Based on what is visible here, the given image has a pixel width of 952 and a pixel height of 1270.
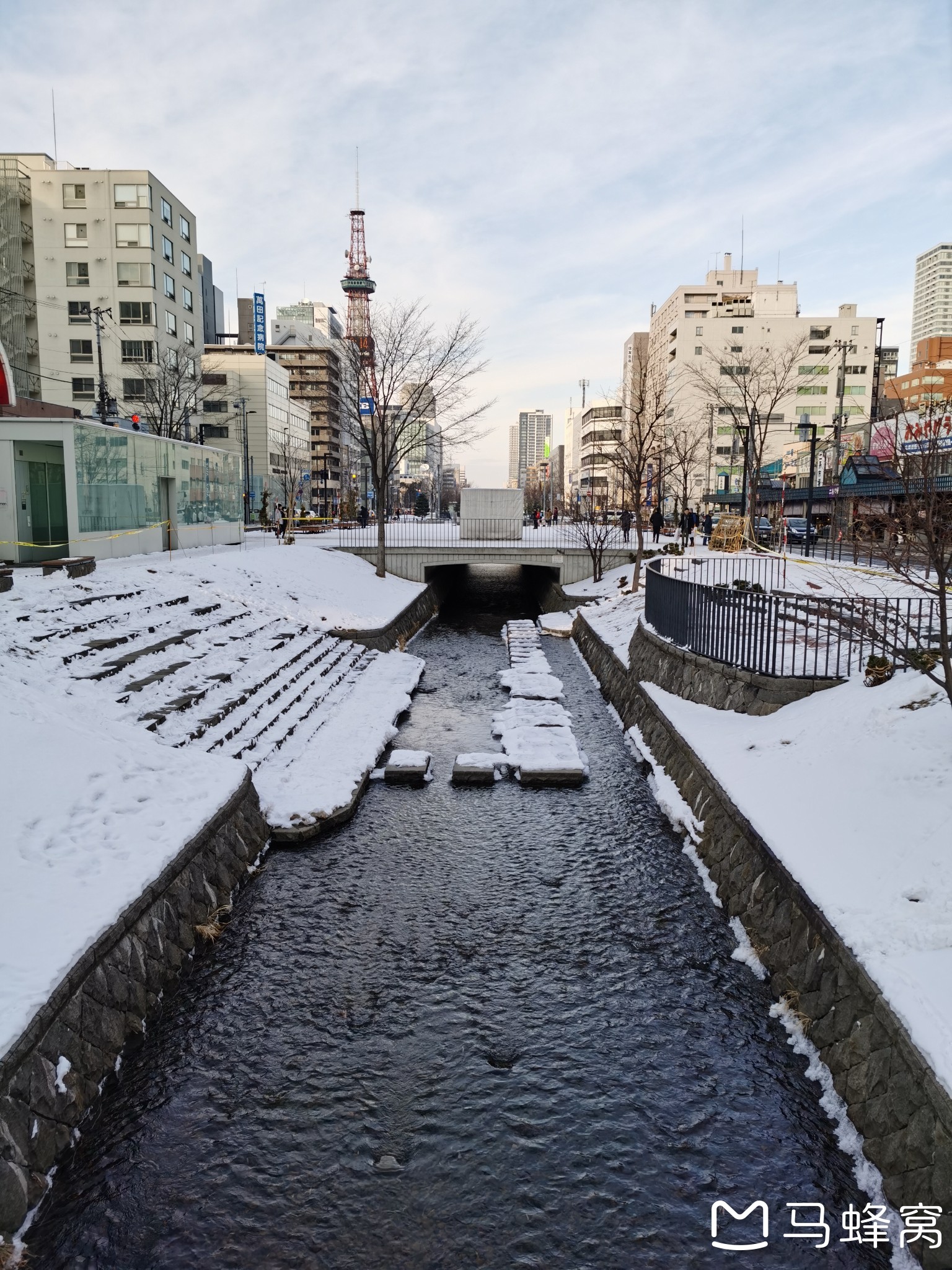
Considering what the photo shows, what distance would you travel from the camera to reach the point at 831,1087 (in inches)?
251

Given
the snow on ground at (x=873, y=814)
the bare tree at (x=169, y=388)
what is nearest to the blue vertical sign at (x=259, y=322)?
the bare tree at (x=169, y=388)

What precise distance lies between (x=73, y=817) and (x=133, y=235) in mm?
64444

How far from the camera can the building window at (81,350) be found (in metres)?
62.0

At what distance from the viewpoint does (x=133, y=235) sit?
199ft

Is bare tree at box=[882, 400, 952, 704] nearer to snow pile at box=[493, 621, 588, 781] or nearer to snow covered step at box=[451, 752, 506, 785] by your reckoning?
snow pile at box=[493, 621, 588, 781]

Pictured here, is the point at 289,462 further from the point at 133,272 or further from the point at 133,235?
the point at 133,235

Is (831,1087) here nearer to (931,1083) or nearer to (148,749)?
(931,1083)

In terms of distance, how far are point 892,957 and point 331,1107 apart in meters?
4.37

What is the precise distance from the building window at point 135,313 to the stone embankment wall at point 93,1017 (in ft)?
202

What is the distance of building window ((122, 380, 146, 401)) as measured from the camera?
62.8m

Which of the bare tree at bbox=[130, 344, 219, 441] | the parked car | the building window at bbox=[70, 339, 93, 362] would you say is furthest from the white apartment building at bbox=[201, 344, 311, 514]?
the parked car

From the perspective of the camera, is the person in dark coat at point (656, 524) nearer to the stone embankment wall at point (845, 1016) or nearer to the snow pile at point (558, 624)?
the snow pile at point (558, 624)

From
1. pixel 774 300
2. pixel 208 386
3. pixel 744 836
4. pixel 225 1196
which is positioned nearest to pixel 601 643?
pixel 744 836

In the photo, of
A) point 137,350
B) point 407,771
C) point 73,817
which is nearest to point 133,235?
point 137,350
